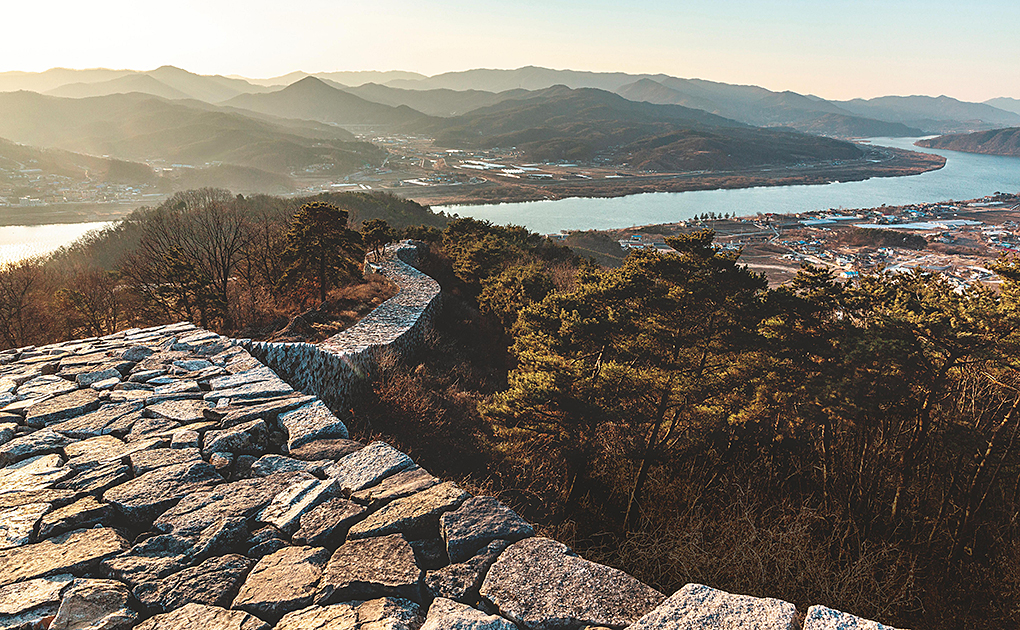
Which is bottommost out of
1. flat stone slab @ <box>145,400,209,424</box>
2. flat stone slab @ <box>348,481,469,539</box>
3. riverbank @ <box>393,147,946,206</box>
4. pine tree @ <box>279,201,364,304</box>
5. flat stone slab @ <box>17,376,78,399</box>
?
flat stone slab @ <box>348,481,469,539</box>

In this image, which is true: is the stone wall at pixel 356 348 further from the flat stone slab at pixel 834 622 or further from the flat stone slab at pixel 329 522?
the flat stone slab at pixel 834 622

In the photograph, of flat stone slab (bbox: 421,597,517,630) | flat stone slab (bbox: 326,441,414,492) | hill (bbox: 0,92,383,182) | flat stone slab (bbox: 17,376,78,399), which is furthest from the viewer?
hill (bbox: 0,92,383,182)

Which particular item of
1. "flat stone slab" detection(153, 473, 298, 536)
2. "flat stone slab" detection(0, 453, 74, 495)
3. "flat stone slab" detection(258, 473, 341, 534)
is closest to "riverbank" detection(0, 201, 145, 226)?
"flat stone slab" detection(0, 453, 74, 495)

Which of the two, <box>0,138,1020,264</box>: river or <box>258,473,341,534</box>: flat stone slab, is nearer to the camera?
<box>258,473,341,534</box>: flat stone slab

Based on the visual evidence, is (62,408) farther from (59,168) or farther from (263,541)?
(59,168)

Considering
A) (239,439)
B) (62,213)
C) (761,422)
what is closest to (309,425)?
(239,439)

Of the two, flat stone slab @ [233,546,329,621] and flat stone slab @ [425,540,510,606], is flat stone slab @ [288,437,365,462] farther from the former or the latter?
flat stone slab @ [425,540,510,606]

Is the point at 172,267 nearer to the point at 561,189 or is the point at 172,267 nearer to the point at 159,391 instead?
the point at 159,391
